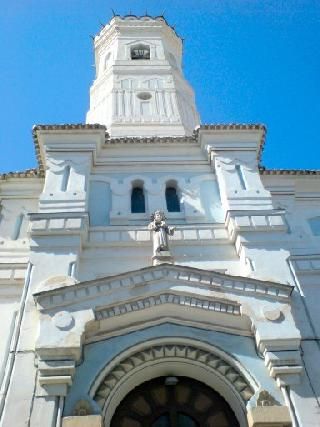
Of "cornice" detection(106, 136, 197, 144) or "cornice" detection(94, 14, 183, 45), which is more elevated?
"cornice" detection(94, 14, 183, 45)

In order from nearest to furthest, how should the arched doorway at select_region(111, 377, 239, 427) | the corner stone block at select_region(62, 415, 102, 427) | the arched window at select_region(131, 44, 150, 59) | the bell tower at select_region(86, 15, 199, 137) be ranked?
1. the corner stone block at select_region(62, 415, 102, 427)
2. the arched doorway at select_region(111, 377, 239, 427)
3. the bell tower at select_region(86, 15, 199, 137)
4. the arched window at select_region(131, 44, 150, 59)

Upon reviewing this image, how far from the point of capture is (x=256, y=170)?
16.2 m

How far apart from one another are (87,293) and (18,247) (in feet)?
13.1

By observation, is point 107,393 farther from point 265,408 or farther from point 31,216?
point 31,216

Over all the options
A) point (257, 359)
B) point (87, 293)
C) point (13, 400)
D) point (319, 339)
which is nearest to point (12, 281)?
point (87, 293)

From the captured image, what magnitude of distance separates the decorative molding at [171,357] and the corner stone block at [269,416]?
1.48 feet

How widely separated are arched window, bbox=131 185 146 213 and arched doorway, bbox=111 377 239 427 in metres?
5.39

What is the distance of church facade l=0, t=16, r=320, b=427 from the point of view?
1076 cm

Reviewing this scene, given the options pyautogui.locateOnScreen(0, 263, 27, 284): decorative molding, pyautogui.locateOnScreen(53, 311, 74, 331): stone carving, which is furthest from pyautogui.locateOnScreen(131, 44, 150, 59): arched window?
pyautogui.locateOnScreen(53, 311, 74, 331): stone carving

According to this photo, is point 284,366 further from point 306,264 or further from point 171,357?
point 306,264

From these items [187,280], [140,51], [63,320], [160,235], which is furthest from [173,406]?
[140,51]

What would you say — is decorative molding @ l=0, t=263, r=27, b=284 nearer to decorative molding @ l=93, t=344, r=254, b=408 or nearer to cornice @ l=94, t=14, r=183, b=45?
decorative molding @ l=93, t=344, r=254, b=408

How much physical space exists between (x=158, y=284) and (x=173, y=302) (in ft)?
1.70

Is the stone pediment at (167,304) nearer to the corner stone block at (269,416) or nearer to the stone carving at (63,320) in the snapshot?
the stone carving at (63,320)
